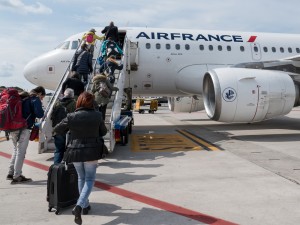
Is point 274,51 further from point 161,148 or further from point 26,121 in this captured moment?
point 26,121

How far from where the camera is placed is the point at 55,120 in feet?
19.6

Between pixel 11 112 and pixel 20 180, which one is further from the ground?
pixel 11 112

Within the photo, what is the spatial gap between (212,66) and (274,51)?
3432mm

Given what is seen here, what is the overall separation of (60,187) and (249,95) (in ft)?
25.1

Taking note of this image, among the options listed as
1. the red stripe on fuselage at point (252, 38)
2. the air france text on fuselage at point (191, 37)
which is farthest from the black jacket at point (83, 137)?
the red stripe on fuselage at point (252, 38)

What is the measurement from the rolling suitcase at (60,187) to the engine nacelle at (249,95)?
6690 mm

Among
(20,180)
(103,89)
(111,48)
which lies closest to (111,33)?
(111,48)

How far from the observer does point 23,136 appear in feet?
19.2

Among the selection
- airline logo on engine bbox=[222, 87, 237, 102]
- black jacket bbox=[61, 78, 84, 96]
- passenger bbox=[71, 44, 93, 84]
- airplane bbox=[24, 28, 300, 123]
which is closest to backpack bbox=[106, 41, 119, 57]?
airplane bbox=[24, 28, 300, 123]

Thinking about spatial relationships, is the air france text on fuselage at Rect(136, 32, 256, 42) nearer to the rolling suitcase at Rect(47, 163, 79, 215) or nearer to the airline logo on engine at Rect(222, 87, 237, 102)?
the airline logo on engine at Rect(222, 87, 237, 102)

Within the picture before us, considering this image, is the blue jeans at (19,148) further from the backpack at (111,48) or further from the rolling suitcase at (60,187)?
the backpack at (111,48)

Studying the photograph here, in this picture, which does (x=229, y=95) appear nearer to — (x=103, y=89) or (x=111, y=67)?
(x=111, y=67)

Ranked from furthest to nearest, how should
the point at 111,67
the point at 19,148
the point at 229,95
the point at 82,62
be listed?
the point at 229,95
the point at 111,67
the point at 82,62
the point at 19,148

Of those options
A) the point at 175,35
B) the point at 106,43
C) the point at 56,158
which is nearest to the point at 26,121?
the point at 56,158
